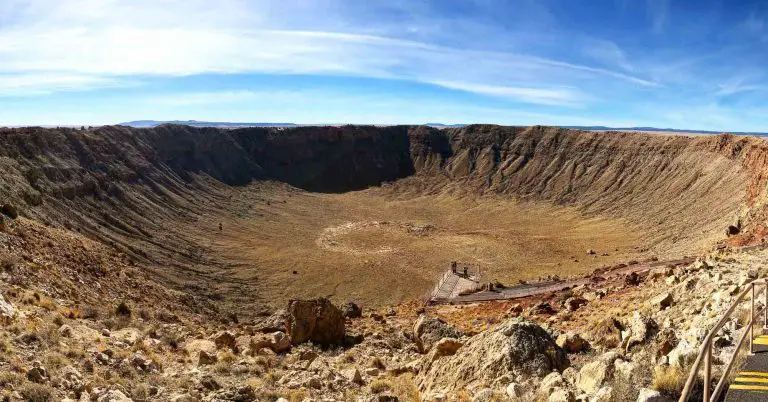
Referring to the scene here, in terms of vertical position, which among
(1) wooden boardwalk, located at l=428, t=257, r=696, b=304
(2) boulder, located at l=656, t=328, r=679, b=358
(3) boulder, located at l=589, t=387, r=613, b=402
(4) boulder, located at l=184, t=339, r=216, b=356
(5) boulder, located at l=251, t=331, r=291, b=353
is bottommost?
(1) wooden boardwalk, located at l=428, t=257, r=696, b=304

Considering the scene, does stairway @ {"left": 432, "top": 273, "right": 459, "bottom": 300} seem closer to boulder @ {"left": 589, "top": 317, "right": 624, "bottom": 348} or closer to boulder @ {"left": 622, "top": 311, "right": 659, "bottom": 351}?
boulder @ {"left": 589, "top": 317, "right": 624, "bottom": 348}

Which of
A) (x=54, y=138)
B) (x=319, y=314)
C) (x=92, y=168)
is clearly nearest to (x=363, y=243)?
(x=92, y=168)

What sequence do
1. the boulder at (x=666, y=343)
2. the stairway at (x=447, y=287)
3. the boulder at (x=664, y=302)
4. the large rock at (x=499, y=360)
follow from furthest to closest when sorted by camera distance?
the stairway at (x=447, y=287) → the boulder at (x=664, y=302) → the large rock at (x=499, y=360) → the boulder at (x=666, y=343)

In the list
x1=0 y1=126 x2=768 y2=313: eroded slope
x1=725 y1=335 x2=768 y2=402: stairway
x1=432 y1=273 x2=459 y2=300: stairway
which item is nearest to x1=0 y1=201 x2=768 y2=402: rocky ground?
x1=725 y1=335 x2=768 y2=402: stairway

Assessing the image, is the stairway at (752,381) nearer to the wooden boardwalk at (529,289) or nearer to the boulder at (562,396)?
the boulder at (562,396)

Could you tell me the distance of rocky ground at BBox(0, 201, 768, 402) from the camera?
9555 mm

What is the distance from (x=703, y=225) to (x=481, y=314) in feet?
95.8

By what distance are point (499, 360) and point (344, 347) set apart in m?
8.73

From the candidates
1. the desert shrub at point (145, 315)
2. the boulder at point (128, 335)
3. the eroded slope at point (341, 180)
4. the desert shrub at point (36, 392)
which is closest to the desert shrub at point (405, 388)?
the desert shrub at point (36, 392)

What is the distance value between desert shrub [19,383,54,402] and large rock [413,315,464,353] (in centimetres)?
1045

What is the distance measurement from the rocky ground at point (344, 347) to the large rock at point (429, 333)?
6 cm

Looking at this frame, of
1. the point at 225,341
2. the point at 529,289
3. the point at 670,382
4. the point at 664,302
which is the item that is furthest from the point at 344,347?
the point at 529,289

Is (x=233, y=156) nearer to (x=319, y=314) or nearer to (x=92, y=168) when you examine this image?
(x=92, y=168)

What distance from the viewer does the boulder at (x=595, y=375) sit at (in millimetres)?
8531
